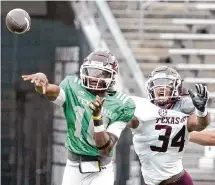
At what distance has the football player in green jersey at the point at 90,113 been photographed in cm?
550

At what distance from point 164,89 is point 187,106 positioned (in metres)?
0.20

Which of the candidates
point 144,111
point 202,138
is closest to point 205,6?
point 202,138

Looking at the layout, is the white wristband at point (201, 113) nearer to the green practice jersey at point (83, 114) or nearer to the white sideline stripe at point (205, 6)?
the green practice jersey at point (83, 114)

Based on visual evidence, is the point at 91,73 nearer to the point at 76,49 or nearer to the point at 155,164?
the point at 155,164

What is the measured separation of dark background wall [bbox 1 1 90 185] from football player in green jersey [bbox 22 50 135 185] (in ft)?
8.64

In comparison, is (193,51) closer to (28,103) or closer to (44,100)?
(44,100)

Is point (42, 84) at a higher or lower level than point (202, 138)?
higher

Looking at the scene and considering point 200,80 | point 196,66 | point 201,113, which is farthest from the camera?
point 196,66

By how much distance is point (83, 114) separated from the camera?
18.2ft

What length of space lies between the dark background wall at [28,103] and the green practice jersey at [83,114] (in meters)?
2.67

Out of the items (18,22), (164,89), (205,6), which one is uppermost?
(205,6)

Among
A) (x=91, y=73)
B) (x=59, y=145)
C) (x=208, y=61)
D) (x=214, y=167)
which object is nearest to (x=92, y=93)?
(x=91, y=73)

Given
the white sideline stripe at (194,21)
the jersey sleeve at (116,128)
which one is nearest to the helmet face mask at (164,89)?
the jersey sleeve at (116,128)

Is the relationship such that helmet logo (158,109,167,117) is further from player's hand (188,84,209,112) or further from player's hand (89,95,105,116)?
player's hand (89,95,105,116)
